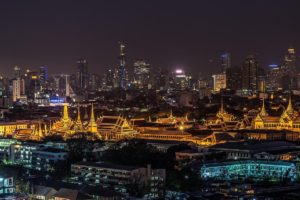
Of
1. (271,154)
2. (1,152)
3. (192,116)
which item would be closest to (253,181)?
(271,154)

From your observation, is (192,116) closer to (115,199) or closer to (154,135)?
(154,135)

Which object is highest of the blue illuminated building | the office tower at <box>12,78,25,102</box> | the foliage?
the office tower at <box>12,78,25,102</box>

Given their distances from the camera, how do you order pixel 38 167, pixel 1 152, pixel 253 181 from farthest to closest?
pixel 1 152
pixel 38 167
pixel 253 181

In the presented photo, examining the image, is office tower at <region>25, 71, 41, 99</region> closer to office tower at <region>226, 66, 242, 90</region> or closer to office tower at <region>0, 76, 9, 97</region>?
office tower at <region>0, 76, 9, 97</region>

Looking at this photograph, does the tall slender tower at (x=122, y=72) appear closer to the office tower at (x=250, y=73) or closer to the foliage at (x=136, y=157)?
the office tower at (x=250, y=73)

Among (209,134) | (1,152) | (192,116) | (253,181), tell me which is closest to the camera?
(253,181)

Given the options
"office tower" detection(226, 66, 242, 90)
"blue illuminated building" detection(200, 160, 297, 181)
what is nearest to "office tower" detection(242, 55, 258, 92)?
"office tower" detection(226, 66, 242, 90)

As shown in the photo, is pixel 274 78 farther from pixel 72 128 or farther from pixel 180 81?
pixel 72 128
